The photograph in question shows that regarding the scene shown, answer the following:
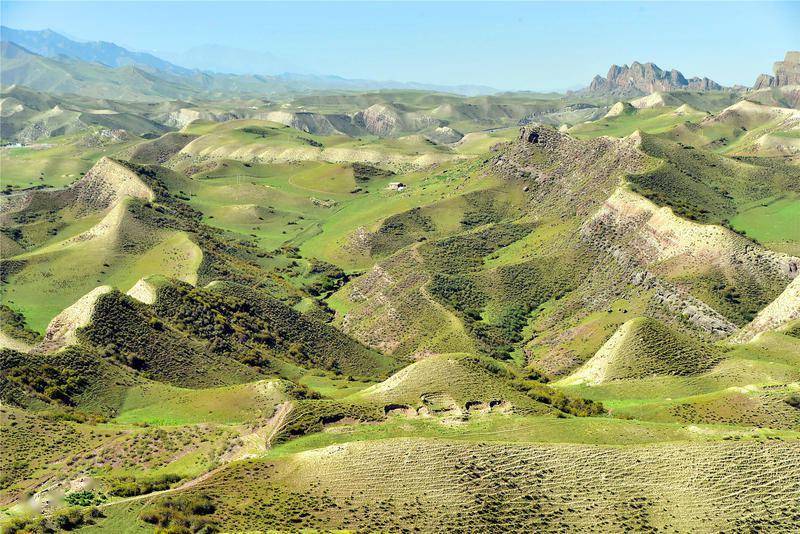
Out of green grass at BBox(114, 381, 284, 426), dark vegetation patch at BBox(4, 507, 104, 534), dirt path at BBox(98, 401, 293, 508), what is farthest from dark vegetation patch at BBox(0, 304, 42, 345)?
dark vegetation patch at BBox(4, 507, 104, 534)

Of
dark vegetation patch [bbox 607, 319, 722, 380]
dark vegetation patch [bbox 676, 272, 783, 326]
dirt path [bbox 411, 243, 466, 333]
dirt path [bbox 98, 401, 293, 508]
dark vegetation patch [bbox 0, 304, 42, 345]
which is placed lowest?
dark vegetation patch [bbox 0, 304, 42, 345]

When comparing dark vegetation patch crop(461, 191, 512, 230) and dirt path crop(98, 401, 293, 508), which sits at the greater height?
dark vegetation patch crop(461, 191, 512, 230)

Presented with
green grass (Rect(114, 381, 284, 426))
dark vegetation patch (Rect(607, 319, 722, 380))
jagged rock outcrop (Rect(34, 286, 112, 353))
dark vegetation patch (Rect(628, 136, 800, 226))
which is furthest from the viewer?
dark vegetation patch (Rect(628, 136, 800, 226))

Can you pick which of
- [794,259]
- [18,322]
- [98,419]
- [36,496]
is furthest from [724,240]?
[18,322]

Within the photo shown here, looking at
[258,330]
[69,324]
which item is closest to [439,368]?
[258,330]

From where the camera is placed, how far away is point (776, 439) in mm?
53312

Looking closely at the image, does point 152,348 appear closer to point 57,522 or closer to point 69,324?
point 69,324

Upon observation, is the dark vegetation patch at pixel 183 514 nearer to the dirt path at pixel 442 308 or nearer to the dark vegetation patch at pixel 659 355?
the dark vegetation patch at pixel 659 355

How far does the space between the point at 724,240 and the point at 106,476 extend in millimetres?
93936

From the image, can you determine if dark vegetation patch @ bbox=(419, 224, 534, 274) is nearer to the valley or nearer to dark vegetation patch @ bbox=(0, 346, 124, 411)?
the valley

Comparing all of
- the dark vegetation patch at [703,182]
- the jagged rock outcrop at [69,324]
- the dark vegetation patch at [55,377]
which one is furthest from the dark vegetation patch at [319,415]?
the dark vegetation patch at [703,182]

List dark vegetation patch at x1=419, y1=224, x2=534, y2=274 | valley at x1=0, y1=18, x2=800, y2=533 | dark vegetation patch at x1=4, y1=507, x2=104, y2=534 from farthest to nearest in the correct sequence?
dark vegetation patch at x1=419, y1=224, x2=534, y2=274 → valley at x1=0, y1=18, x2=800, y2=533 → dark vegetation patch at x1=4, y1=507, x2=104, y2=534

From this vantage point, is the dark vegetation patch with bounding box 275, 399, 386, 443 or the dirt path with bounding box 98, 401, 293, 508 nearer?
the dirt path with bounding box 98, 401, 293, 508

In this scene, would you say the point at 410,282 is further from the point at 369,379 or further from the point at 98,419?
the point at 98,419
